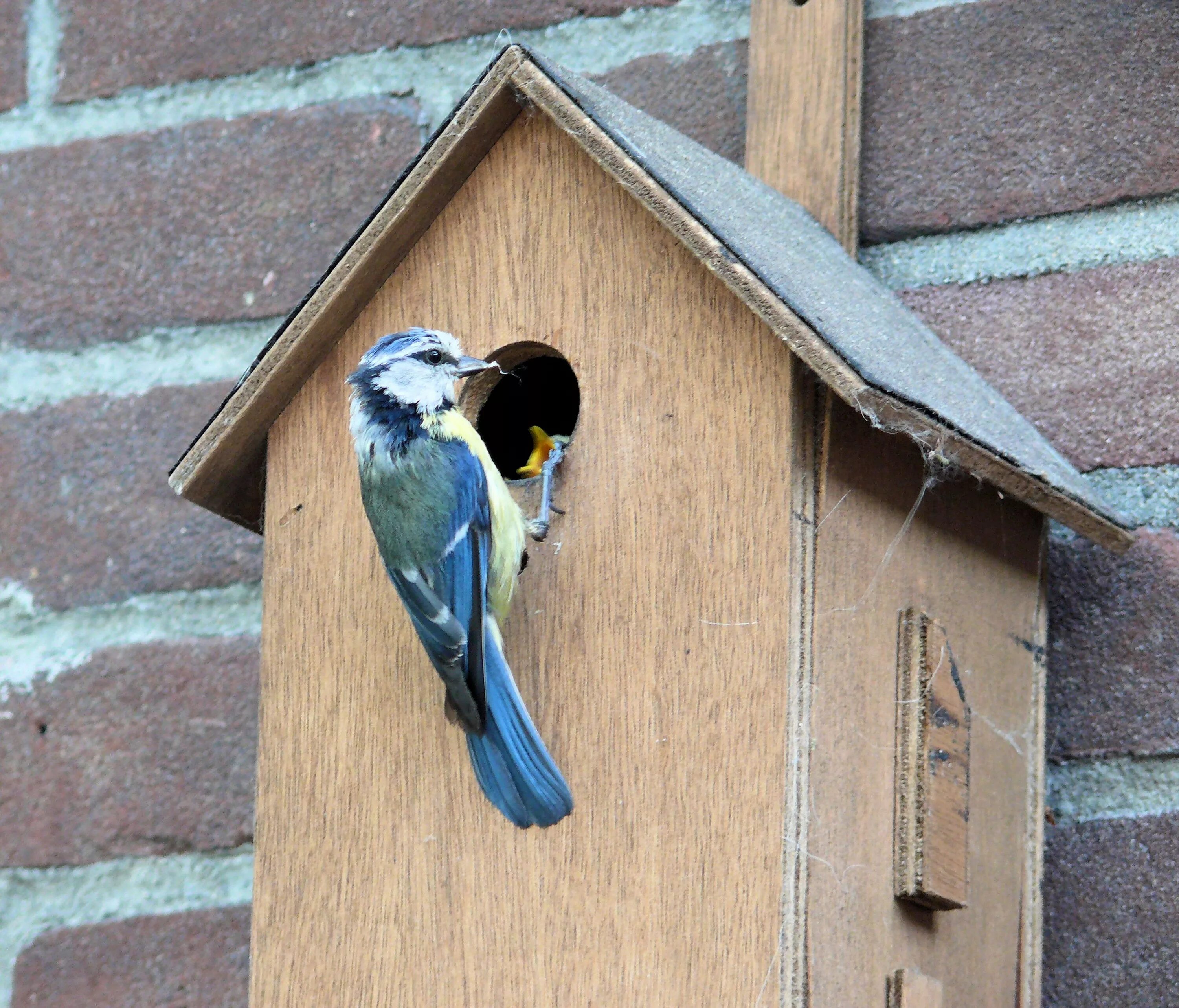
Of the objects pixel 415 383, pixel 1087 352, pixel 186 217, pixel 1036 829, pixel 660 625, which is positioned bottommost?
pixel 1036 829

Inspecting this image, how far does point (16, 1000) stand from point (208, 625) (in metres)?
0.51

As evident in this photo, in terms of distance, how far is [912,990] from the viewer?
1.56 meters

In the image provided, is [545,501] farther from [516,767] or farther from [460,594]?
[516,767]

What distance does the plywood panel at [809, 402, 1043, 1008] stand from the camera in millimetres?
1512

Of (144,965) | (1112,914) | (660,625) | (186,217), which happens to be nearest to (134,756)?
(144,965)

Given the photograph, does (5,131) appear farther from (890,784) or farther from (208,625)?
(890,784)

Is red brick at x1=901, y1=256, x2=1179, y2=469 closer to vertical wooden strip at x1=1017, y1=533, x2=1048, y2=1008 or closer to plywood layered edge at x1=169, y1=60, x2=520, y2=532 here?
vertical wooden strip at x1=1017, y1=533, x2=1048, y2=1008

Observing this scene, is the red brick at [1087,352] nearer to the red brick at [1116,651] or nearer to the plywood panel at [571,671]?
the red brick at [1116,651]

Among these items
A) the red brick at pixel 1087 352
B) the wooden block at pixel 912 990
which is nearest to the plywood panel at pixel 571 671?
the wooden block at pixel 912 990

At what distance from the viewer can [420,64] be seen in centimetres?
232

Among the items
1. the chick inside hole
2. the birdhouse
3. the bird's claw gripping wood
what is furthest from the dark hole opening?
the bird's claw gripping wood

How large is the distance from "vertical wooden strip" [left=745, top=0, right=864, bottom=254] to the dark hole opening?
1.07 feet

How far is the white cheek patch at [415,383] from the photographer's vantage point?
1715mm

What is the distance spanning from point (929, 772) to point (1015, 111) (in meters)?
0.84
